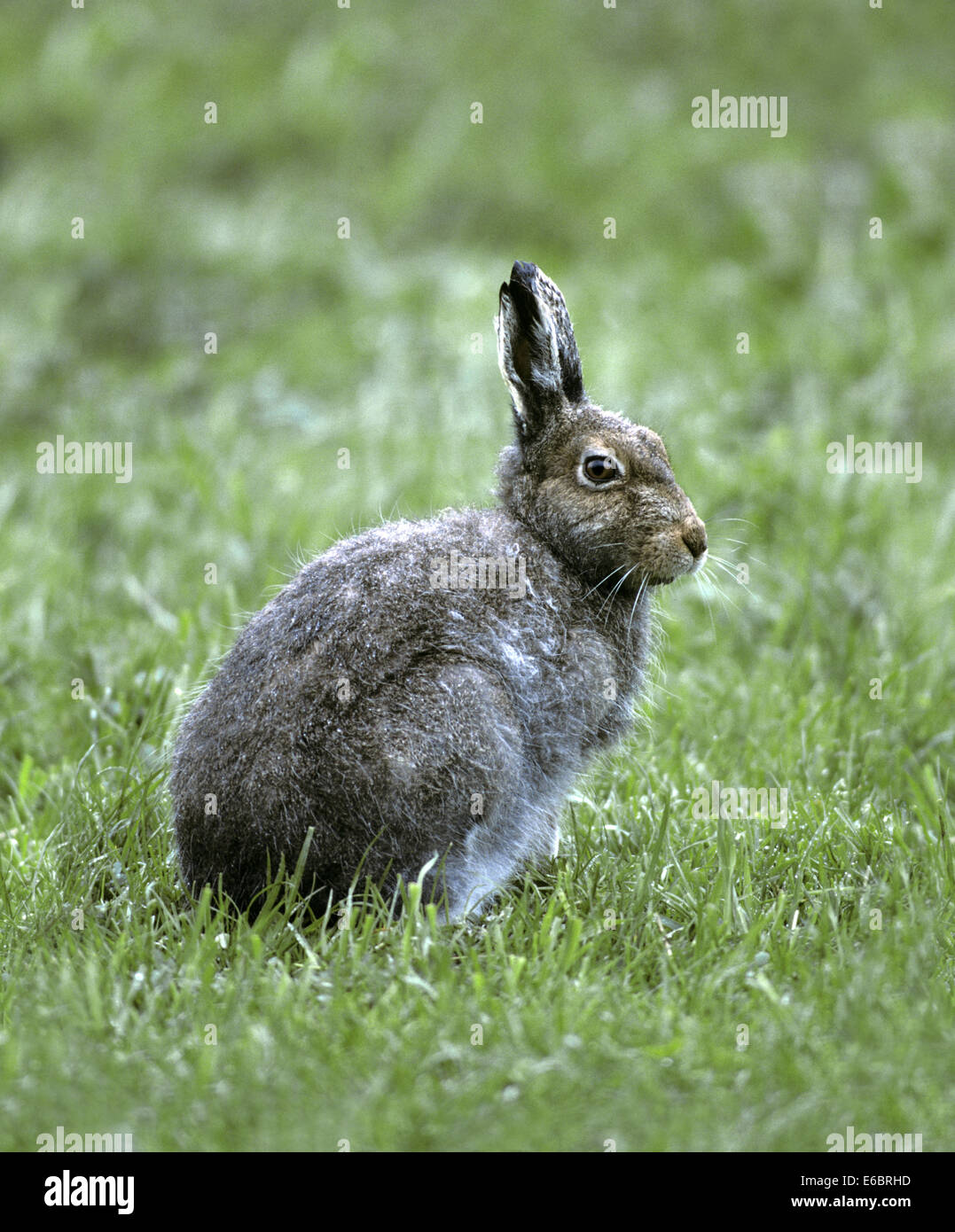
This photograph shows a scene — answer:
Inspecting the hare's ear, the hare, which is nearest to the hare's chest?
the hare

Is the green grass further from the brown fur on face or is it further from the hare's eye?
the hare's eye

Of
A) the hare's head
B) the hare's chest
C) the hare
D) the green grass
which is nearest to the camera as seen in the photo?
the green grass

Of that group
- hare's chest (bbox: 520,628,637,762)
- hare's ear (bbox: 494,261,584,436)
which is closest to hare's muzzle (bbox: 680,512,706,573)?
hare's chest (bbox: 520,628,637,762)

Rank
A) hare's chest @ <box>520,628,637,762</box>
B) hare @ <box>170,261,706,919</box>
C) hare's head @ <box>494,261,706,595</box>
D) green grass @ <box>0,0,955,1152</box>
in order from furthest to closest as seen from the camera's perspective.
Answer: hare's head @ <box>494,261,706,595</box>
hare's chest @ <box>520,628,637,762</box>
hare @ <box>170,261,706,919</box>
green grass @ <box>0,0,955,1152</box>

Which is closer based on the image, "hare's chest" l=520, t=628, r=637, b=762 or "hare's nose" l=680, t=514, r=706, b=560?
"hare's chest" l=520, t=628, r=637, b=762

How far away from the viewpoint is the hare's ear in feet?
16.6

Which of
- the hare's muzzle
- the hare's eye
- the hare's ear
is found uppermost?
the hare's ear

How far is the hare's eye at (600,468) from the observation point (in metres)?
5.18

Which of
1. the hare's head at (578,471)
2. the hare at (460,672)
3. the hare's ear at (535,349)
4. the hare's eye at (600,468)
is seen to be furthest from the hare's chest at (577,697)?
the hare's ear at (535,349)

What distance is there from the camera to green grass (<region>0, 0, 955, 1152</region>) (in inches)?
153

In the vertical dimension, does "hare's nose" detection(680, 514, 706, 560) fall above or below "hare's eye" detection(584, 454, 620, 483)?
below

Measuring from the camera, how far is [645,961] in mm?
4492

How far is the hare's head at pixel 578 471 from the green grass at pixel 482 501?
2.69ft
